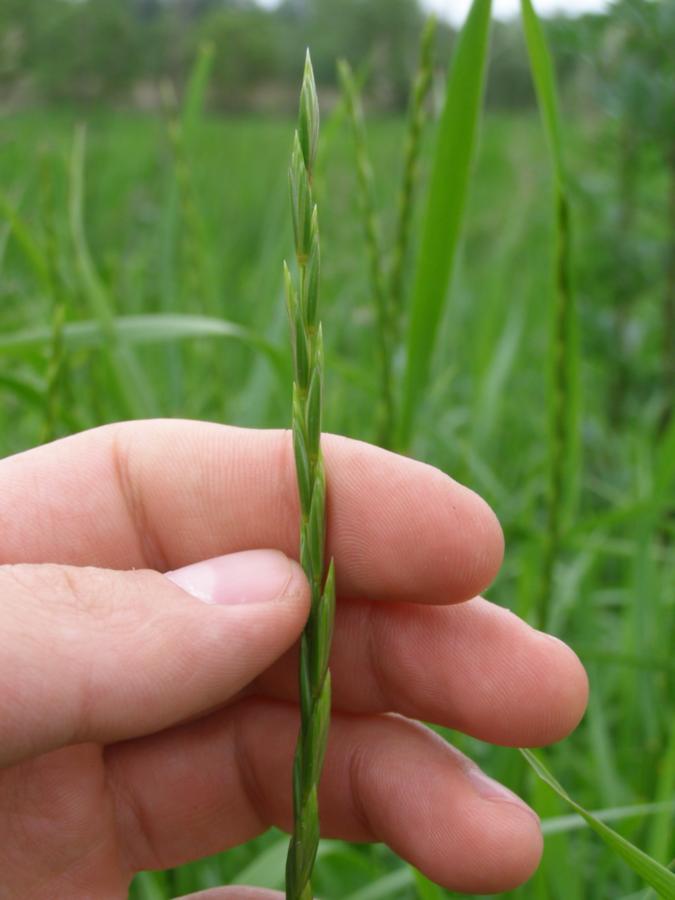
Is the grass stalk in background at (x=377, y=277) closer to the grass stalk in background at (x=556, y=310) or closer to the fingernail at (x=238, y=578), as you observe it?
the grass stalk in background at (x=556, y=310)

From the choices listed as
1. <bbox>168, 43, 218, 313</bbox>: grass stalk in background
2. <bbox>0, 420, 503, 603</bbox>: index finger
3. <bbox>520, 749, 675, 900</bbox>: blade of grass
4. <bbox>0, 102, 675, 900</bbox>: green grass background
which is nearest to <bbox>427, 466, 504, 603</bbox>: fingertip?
<bbox>0, 420, 503, 603</bbox>: index finger

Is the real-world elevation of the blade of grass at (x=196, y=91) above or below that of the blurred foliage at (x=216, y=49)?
below

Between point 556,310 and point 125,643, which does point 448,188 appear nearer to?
point 556,310

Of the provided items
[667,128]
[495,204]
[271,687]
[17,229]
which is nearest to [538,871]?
[271,687]

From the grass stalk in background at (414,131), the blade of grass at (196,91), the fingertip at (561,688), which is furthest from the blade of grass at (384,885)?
the blade of grass at (196,91)

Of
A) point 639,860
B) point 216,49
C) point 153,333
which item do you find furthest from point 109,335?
point 216,49
